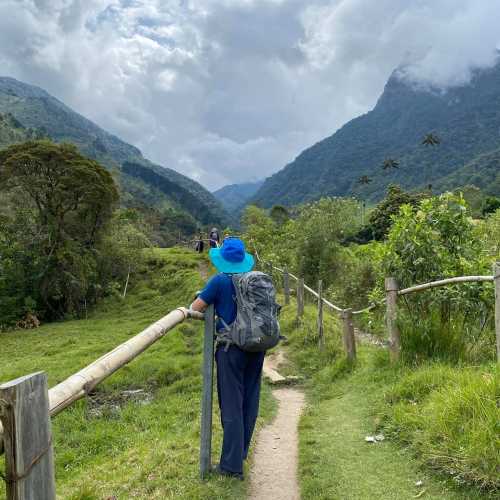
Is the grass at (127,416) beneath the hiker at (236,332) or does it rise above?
beneath

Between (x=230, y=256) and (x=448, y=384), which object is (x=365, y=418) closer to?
(x=448, y=384)

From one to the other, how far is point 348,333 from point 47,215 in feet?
73.4

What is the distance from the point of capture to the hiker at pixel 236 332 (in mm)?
3998

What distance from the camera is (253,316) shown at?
4016mm

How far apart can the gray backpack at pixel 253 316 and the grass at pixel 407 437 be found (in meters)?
1.50

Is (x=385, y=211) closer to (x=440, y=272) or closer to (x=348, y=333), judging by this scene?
(x=348, y=333)

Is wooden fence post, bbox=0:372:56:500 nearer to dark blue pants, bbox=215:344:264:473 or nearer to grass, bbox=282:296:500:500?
dark blue pants, bbox=215:344:264:473

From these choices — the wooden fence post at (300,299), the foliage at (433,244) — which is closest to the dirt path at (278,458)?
the foliage at (433,244)

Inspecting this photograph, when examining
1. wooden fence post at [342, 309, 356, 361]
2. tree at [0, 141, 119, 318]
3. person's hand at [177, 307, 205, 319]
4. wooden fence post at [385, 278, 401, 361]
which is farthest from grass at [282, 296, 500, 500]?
tree at [0, 141, 119, 318]

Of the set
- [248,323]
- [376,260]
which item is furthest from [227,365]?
[376,260]

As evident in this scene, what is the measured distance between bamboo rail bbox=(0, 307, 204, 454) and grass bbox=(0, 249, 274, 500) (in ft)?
5.24

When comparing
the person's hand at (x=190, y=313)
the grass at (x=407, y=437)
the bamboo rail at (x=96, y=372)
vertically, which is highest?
the person's hand at (x=190, y=313)

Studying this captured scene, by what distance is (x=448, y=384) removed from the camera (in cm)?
519

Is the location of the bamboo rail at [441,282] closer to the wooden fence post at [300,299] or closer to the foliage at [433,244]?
the foliage at [433,244]
